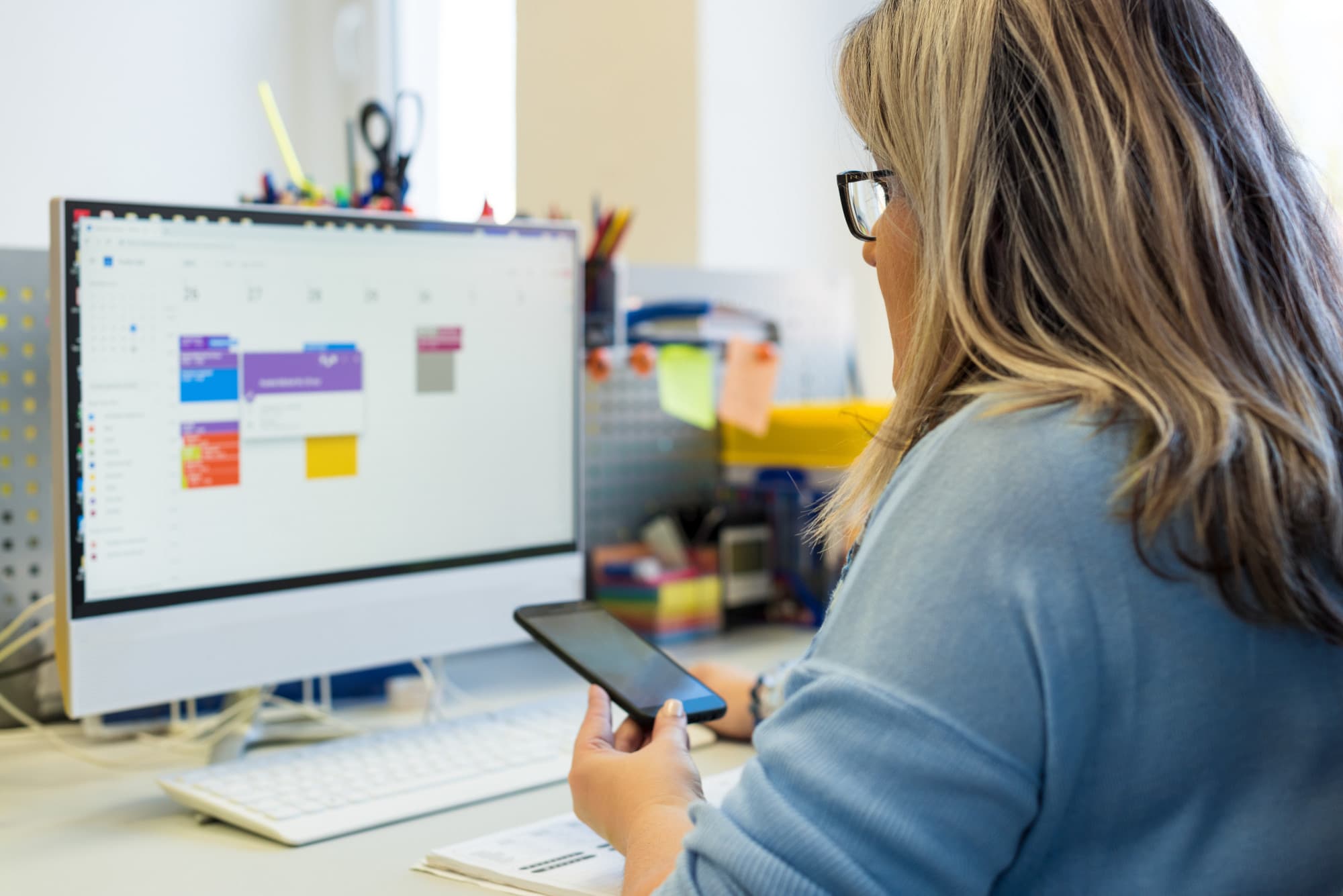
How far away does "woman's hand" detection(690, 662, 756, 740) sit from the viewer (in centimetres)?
101

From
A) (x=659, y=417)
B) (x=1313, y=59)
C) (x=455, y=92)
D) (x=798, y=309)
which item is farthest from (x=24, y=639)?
(x=455, y=92)

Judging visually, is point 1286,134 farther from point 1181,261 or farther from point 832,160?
point 832,160

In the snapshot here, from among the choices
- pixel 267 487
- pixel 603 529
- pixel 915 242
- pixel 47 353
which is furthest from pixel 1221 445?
pixel 603 529

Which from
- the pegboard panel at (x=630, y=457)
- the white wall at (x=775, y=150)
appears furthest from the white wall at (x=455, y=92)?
the pegboard panel at (x=630, y=457)

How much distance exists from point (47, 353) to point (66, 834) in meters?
0.41

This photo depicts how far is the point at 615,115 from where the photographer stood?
7.73 feet

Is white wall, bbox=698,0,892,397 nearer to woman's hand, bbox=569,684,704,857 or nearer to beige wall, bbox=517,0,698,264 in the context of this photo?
beige wall, bbox=517,0,698,264

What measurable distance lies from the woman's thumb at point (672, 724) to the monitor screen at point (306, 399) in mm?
324

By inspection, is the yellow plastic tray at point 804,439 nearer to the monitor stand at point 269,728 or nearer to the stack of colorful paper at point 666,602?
the stack of colorful paper at point 666,602

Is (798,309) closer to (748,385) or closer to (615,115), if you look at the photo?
(748,385)

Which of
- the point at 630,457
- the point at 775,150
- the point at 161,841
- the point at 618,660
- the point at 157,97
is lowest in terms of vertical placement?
the point at 161,841

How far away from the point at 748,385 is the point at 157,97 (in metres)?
1.70

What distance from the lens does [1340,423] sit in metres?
0.54

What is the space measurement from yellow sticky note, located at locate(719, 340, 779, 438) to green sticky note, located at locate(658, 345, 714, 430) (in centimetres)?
5
